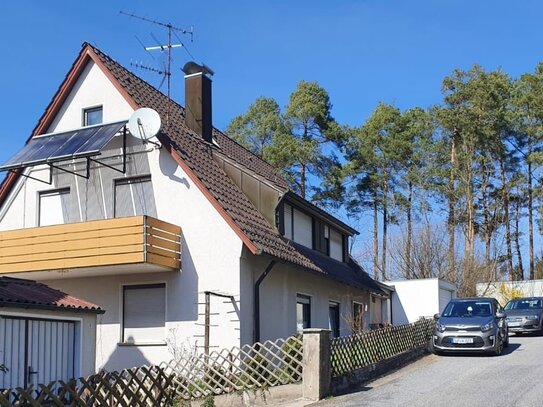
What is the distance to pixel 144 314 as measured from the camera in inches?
725

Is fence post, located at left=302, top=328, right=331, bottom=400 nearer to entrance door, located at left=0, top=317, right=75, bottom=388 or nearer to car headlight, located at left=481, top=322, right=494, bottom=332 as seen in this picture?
entrance door, located at left=0, top=317, right=75, bottom=388

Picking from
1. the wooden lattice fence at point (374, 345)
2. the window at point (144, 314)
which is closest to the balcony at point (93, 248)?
the window at point (144, 314)

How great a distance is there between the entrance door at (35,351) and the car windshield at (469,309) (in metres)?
11.2

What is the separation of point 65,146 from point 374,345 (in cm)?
956

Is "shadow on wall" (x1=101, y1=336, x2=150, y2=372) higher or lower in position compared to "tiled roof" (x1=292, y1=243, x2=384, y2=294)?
lower

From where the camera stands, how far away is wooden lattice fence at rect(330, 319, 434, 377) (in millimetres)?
15242

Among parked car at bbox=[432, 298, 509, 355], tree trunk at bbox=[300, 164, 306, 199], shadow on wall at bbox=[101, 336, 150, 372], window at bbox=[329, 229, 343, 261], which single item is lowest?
shadow on wall at bbox=[101, 336, 150, 372]

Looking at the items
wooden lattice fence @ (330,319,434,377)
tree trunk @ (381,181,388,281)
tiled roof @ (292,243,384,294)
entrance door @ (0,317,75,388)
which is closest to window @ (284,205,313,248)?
tiled roof @ (292,243,384,294)

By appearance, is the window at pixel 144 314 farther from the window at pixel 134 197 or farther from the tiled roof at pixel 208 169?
the tiled roof at pixel 208 169

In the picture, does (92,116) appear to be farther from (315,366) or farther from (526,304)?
(526,304)

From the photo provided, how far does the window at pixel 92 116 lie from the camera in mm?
20281

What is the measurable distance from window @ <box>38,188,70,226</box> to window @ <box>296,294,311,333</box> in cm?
721

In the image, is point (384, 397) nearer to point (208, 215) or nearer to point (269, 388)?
point (269, 388)

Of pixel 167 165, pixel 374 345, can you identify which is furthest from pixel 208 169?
pixel 374 345
